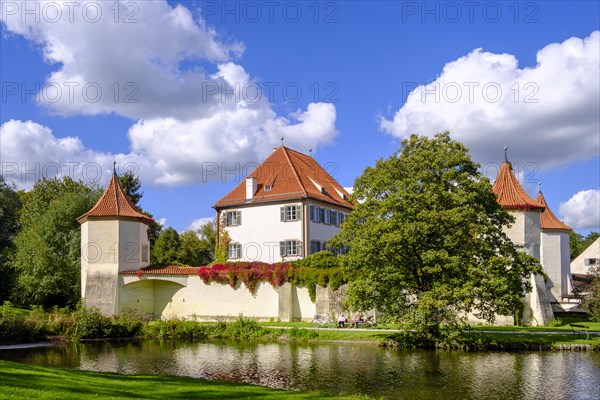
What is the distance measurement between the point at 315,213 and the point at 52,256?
17187 millimetres

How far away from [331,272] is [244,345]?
7.58m

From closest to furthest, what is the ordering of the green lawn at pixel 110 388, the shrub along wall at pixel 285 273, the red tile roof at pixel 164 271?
the green lawn at pixel 110 388 < the shrub along wall at pixel 285 273 < the red tile roof at pixel 164 271

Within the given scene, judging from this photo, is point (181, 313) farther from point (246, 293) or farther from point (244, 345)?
point (244, 345)

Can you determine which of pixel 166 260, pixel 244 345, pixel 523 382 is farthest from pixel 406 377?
pixel 166 260

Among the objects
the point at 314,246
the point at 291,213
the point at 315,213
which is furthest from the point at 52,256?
Result: the point at 315,213

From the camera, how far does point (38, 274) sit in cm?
3769

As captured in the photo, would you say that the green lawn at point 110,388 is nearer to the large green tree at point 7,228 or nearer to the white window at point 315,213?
the white window at point 315,213

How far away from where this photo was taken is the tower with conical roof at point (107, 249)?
117 ft

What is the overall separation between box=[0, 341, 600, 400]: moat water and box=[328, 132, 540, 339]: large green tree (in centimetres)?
191

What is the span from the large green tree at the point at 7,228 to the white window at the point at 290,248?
1738 centimetres

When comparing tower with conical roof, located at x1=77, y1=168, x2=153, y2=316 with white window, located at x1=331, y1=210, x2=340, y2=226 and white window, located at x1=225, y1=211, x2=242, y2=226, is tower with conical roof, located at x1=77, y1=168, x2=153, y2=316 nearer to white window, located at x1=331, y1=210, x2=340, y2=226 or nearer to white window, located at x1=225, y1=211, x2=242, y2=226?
white window, located at x1=225, y1=211, x2=242, y2=226

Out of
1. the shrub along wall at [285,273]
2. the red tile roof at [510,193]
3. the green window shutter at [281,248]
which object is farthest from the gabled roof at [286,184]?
the red tile roof at [510,193]

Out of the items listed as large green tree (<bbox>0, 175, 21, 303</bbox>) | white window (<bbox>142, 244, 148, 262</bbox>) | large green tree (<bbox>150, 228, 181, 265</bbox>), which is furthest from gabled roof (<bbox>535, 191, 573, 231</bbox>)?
large green tree (<bbox>0, 175, 21, 303</bbox>)

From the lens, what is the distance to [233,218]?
136ft
